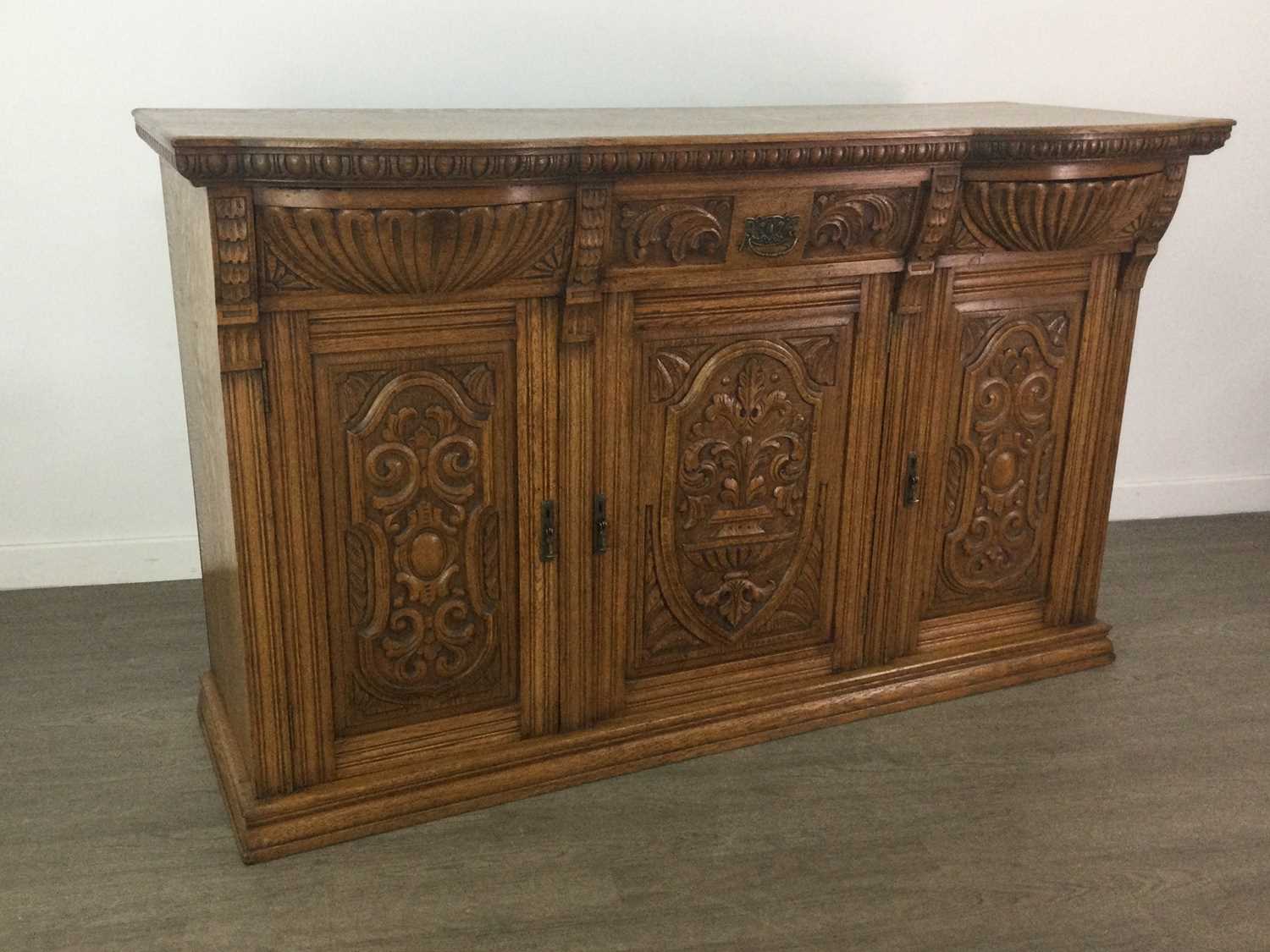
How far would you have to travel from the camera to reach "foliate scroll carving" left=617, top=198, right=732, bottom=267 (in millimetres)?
2152

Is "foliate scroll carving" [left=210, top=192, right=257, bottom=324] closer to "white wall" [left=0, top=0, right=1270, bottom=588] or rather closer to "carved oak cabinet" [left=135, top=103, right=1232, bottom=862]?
"carved oak cabinet" [left=135, top=103, right=1232, bottom=862]

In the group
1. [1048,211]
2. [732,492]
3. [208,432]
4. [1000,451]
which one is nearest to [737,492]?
[732,492]

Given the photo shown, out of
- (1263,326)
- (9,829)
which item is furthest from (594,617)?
(1263,326)

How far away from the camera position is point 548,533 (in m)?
2.28

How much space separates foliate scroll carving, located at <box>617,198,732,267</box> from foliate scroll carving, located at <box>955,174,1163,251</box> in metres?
0.51

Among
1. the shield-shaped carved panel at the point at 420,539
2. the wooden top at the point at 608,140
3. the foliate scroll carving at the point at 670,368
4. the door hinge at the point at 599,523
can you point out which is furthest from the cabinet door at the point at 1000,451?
the shield-shaped carved panel at the point at 420,539

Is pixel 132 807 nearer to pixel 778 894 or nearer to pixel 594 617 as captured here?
pixel 594 617

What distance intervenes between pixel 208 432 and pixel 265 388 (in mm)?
256

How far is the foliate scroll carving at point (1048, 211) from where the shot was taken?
2426mm

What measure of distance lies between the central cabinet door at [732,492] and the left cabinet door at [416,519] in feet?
0.61

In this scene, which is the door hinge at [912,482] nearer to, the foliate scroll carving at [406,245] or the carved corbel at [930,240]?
the carved corbel at [930,240]

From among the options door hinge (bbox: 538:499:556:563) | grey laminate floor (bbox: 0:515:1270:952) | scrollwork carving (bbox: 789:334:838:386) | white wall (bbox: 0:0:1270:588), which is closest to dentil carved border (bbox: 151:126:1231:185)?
scrollwork carving (bbox: 789:334:838:386)

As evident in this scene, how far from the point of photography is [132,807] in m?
2.27

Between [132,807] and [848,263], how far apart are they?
156cm
